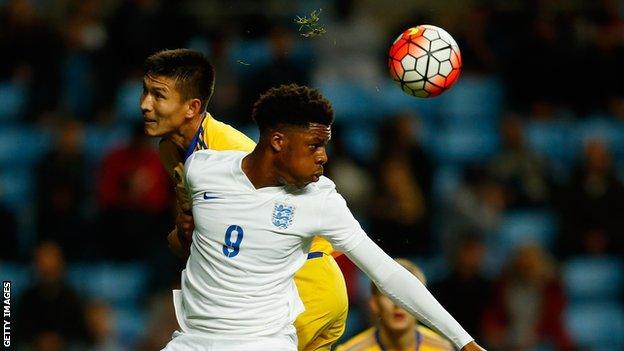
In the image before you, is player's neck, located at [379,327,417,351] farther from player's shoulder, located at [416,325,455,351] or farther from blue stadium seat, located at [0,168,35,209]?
blue stadium seat, located at [0,168,35,209]

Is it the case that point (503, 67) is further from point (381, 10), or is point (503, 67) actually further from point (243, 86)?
point (243, 86)

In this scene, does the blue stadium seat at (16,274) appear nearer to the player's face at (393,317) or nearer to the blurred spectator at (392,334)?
the blurred spectator at (392,334)

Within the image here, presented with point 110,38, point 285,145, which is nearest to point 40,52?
point 110,38

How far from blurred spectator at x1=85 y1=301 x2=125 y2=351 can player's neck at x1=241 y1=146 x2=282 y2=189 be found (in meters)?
4.73

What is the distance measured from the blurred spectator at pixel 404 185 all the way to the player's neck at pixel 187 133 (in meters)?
4.08

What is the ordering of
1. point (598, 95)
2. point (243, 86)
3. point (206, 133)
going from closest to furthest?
point (206, 133)
point (243, 86)
point (598, 95)

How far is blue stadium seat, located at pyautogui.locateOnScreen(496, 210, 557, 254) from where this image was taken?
11.2 m

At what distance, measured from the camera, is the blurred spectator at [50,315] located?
9.41 metres

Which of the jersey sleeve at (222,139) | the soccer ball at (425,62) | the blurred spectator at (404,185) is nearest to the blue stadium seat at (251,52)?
the blurred spectator at (404,185)

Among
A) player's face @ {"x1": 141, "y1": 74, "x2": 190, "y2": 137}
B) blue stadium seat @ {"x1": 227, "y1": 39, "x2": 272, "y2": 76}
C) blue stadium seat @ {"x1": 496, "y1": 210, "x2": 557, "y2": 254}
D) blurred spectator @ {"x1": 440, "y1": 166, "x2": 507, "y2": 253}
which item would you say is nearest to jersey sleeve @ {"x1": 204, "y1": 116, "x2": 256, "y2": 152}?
player's face @ {"x1": 141, "y1": 74, "x2": 190, "y2": 137}

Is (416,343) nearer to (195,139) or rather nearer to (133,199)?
(195,139)

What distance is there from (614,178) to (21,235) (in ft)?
16.4

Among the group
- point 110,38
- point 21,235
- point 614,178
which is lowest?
point 21,235

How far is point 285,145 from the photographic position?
5137 millimetres
